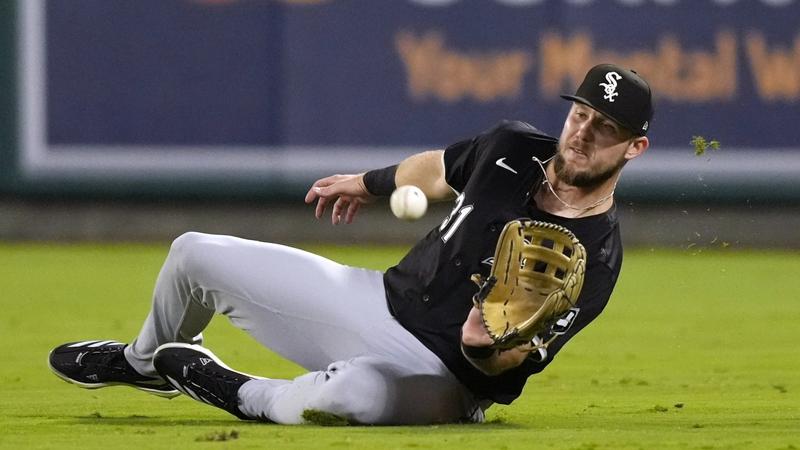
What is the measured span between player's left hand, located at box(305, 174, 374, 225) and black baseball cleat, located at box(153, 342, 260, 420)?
0.67 m

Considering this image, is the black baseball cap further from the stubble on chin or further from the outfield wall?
the outfield wall

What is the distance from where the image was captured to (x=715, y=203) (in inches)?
564

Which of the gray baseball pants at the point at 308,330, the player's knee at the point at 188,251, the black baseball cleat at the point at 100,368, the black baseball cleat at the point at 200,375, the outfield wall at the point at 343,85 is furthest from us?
the outfield wall at the point at 343,85

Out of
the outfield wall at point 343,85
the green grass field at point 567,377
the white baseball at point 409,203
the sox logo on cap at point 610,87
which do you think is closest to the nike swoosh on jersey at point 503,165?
the white baseball at point 409,203

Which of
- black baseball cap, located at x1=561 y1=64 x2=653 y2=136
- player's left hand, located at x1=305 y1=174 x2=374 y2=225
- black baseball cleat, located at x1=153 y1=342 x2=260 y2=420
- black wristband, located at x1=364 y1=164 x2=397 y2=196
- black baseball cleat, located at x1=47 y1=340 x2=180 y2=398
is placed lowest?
black baseball cleat, located at x1=47 y1=340 x2=180 y2=398

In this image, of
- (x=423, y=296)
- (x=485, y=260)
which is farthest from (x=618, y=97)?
(x=423, y=296)

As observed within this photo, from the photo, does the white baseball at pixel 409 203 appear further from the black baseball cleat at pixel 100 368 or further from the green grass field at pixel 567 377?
the black baseball cleat at pixel 100 368

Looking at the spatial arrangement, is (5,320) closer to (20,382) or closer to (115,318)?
(115,318)

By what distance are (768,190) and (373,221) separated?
3637 millimetres

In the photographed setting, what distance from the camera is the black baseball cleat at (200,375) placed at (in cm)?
508

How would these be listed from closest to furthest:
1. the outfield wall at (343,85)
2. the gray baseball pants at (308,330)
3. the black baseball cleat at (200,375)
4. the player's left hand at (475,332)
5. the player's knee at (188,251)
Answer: the player's left hand at (475,332), the gray baseball pants at (308,330), the black baseball cleat at (200,375), the player's knee at (188,251), the outfield wall at (343,85)

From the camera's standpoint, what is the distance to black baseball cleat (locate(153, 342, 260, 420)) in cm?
508

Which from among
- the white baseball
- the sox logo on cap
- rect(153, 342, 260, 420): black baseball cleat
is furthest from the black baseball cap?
rect(153, 342, 260, 420): black baseball cleat

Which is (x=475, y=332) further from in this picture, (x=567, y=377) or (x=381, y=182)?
(x=567, y=377)
